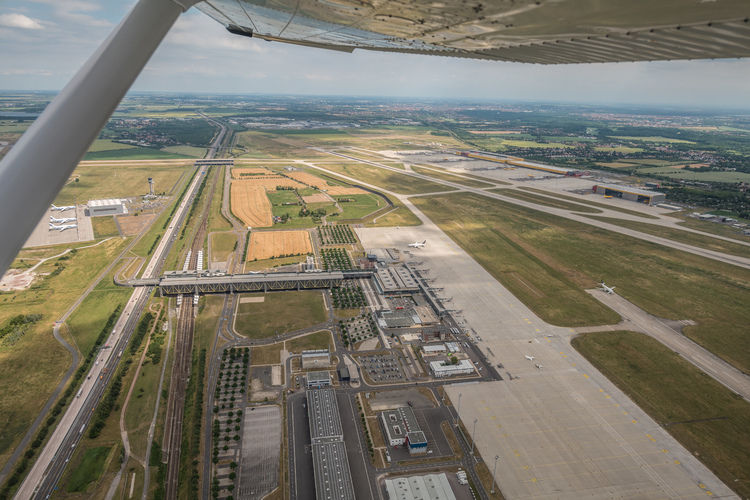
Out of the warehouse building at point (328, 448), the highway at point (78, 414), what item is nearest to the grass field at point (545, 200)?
the warehouse building at point (328, 448)

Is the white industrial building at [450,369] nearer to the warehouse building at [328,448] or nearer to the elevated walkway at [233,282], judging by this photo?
the warehouse building at [328,448]

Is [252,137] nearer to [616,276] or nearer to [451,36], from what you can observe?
[616,276]

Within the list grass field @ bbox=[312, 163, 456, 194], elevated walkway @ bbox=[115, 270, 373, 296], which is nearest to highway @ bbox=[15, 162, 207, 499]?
elevated walkway @ bbox=[115, 270, 373, 296]

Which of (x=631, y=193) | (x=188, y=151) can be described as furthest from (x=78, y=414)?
(x=188, y=151)

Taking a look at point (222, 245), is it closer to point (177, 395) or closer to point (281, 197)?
point (281, 197)

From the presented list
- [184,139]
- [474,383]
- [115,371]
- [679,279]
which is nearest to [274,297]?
[115,371]

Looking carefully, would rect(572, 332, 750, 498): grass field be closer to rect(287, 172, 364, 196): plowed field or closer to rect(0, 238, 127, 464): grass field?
rect(0, 238, 127, 464): grass field
